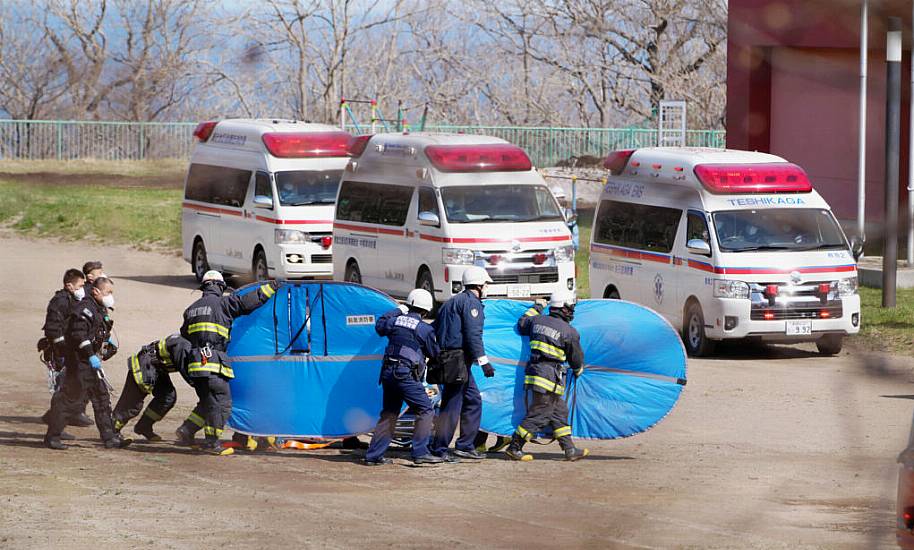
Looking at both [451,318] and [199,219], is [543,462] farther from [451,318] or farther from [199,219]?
[199,219]

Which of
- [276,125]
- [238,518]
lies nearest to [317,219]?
[276,125]

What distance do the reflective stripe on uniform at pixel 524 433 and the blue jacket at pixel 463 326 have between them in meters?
0.65

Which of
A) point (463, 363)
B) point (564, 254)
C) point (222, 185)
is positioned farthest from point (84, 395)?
point (222, 185)

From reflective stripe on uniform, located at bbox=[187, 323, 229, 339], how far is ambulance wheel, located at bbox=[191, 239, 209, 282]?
14.0 m

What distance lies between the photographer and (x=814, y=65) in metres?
1.64

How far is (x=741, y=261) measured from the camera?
16.3 m

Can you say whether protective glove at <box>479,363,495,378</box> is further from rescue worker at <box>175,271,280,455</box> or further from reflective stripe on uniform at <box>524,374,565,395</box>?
rescue worker at <box>175,271,280,455</box>

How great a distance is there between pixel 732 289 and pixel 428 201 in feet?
17.2

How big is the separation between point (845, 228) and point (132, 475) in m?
9.10

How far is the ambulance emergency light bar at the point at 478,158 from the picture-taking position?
773 inches

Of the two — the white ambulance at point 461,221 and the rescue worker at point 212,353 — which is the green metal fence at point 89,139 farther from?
the white ambulance at point 461,221

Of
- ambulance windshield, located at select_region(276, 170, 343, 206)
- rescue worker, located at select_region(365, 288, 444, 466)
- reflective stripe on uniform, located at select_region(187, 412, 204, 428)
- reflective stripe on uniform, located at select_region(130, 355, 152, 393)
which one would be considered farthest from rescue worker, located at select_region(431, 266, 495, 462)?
ambulance windshield, located at select_region(276, 170, 343, 206)

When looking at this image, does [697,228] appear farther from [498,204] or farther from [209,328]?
[209,328]

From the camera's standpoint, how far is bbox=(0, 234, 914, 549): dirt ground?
812cm
